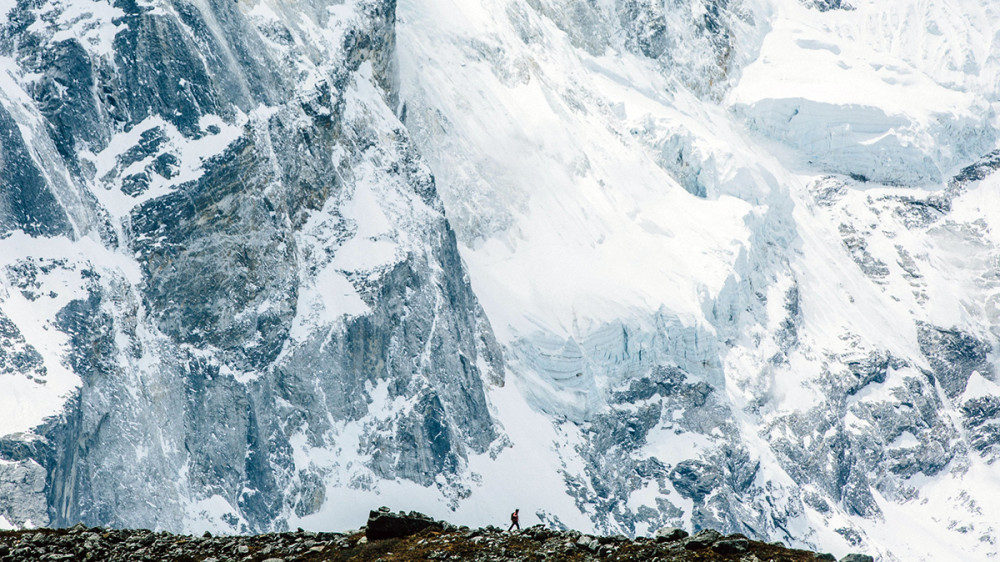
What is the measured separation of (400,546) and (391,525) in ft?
8.83

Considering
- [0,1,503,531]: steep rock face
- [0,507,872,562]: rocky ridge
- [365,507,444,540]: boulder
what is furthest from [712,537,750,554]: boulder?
[0,1,503,531]: steep rock face

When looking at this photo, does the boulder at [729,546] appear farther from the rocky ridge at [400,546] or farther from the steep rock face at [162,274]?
→ the steep rock face at [162,274]

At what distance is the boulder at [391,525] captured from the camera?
50.8 metres

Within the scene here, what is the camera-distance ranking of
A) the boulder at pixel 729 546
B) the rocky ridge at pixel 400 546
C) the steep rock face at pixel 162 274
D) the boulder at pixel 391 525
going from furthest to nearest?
the steep rock face at pixel 162 274 → the boulder at pixel 391 525 → the rocky ridge at pixel 400 546 → the boulder at pixel 729 546

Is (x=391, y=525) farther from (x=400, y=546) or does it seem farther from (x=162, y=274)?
(x=162, y=274)

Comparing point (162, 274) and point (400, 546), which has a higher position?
point (162, 274)

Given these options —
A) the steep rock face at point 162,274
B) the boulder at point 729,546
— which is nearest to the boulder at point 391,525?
the boulder at point 729,546

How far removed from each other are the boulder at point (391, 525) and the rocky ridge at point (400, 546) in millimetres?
37

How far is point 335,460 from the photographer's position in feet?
655

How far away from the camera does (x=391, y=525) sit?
51094 mm

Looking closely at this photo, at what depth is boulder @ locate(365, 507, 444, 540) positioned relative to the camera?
50812mm

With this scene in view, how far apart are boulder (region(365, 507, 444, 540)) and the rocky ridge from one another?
0.04 meters

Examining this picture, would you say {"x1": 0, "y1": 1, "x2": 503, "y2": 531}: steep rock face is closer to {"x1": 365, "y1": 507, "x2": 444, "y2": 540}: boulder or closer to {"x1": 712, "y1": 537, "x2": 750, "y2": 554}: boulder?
{"x1": 365, "y1": 507, "x2": 444, "y2": 540}: boulder

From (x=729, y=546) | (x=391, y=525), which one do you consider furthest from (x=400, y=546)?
(x=729, y=546)
